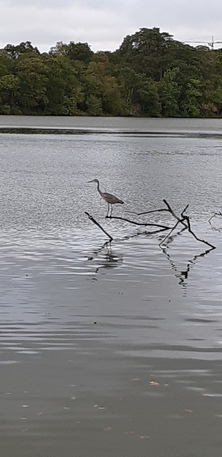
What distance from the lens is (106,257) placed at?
421 inches

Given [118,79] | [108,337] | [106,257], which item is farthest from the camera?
[118,79]

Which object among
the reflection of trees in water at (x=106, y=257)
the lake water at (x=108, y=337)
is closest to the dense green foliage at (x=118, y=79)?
the lake water at (x=108, y=337)

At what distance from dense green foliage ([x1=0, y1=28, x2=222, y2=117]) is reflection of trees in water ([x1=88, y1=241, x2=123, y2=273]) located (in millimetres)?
90524

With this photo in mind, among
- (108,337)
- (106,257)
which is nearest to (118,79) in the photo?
(106,257)

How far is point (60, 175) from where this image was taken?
23.6 m

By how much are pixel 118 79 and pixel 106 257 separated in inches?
4135

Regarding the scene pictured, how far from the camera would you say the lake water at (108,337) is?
4.75 m

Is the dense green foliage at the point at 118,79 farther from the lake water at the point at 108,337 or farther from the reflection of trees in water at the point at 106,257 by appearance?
the reflection of trees in water at the point at 106,257

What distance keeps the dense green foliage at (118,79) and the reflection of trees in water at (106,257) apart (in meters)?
90.5

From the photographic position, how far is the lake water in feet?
15.6

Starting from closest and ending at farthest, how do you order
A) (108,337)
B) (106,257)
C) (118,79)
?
(108,337), (106,257), (118,79)

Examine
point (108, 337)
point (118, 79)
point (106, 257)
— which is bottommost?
point (106, 257)

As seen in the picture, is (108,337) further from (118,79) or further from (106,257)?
(118,79)

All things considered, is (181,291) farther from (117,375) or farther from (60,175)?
(60,175)
